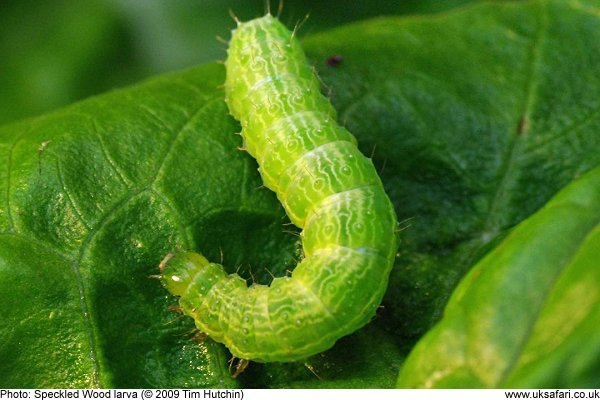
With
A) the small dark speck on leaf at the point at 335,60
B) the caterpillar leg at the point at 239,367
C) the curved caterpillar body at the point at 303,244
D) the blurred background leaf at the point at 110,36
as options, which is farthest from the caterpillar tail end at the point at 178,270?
the blurred background leaf at the point at 110,36

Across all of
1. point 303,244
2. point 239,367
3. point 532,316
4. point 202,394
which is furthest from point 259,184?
point 532,316

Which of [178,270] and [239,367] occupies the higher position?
[178,270]

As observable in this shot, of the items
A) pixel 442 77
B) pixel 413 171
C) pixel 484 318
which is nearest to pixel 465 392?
pixel 484 318

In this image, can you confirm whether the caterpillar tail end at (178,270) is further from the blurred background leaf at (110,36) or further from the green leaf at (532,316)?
the blurred background leaf at (110,36)

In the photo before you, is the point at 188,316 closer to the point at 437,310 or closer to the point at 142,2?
the point at 437,310

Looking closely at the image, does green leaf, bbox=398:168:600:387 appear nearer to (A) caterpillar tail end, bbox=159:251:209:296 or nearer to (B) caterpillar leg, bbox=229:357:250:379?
(B) caterpillar leg, bbox=229:357:250:379

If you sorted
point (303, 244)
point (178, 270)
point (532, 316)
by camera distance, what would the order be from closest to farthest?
point (532, 316) → point (178, 270) → point (303, 244)

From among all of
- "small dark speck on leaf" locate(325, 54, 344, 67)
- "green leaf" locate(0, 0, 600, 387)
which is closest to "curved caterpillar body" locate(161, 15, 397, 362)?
"green leaf" locate(0, 0, 600, 387)

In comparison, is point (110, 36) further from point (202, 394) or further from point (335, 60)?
point (202, 394)
